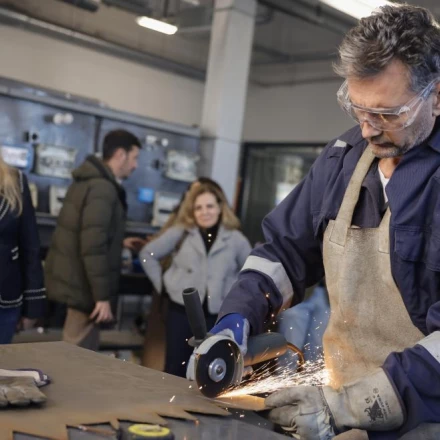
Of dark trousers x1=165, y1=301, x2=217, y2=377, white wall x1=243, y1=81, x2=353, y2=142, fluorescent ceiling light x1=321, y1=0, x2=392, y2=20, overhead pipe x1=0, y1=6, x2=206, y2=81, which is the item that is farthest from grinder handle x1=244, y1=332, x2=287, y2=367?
white wall x1=243, y1=81, x2=353, y2=142

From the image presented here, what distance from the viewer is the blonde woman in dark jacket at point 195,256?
4602 mm

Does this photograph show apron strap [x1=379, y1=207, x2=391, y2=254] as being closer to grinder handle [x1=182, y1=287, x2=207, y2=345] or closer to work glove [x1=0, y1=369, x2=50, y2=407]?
grinder handle [x1=182, y1=287, x2=207, y2=345]

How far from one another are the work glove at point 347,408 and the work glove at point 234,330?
0.33 meters

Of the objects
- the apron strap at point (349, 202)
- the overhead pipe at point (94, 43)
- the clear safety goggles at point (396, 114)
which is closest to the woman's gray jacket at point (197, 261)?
the apron strap at point (349, 202)

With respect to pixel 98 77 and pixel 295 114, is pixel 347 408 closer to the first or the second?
pixel 98 77

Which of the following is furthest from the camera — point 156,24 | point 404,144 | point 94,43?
point 94,43

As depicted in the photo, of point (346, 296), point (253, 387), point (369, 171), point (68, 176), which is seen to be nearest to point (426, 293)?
point (346, 296)

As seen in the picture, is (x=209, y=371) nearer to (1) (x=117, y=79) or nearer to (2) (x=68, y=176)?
(2) (x=68, y=176)

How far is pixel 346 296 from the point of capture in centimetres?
205

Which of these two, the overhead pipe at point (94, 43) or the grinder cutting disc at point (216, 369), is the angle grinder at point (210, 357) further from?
the overhead pipe at point (94, 43)

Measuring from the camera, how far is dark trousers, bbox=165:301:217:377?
4.62 m

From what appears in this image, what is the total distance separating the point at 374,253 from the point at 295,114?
29.7 feet

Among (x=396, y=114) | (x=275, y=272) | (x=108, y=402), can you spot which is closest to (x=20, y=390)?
(x=108, y=402)

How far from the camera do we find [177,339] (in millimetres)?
4633
